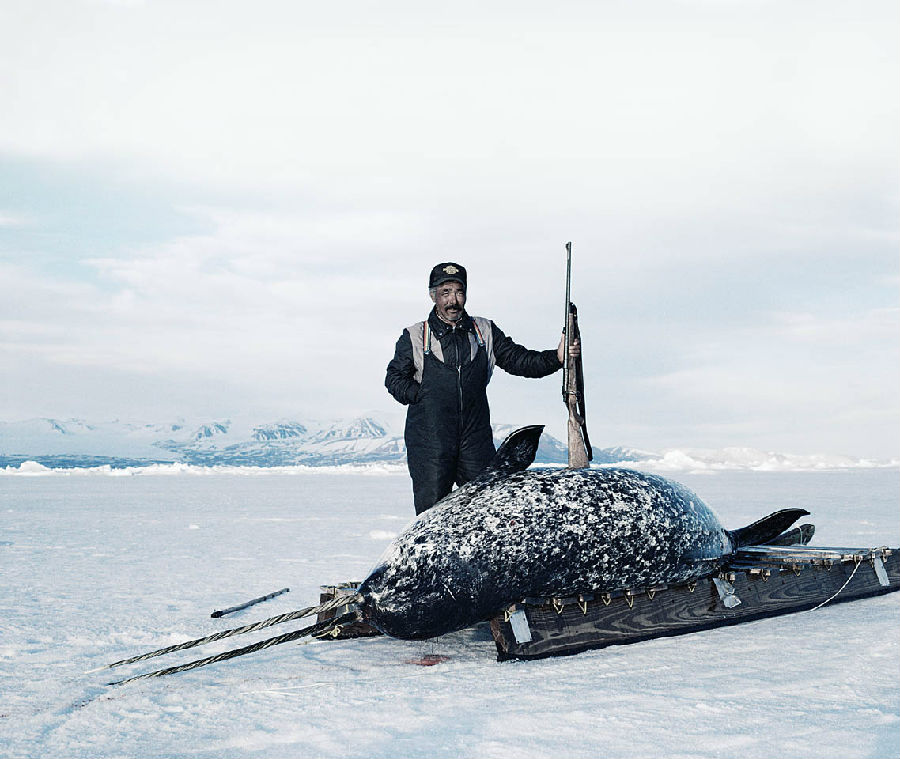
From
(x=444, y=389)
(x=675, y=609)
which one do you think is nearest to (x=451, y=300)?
(x=444, y=389)

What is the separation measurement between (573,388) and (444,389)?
Result: 878 mm

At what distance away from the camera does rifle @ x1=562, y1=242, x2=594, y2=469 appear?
210 inches

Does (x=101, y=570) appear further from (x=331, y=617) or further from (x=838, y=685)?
(x=838, y=685)

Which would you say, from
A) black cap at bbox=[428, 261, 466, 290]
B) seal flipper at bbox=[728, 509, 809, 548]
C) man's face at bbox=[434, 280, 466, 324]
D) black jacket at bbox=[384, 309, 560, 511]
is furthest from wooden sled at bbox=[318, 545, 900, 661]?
black cap at bbox=[428, 261, 466, 290]

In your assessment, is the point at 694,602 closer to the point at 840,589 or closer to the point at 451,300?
the point at 840,589

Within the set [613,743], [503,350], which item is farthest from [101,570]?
[613,743]

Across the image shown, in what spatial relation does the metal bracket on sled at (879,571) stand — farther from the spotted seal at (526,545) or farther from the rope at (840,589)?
the spotted seal at (526,545)

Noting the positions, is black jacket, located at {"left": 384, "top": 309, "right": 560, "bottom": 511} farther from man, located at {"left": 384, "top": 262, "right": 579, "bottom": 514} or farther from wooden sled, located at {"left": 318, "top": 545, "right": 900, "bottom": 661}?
wooden sled, located at {"left": 318, "top": 545, "right": 900, "bottom": 661}

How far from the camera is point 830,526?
11734 mm

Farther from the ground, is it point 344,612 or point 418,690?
point 344,612

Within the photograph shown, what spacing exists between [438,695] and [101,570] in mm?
5329

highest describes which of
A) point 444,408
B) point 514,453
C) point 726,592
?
Result: point 444,408

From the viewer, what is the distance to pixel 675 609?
4680 mm

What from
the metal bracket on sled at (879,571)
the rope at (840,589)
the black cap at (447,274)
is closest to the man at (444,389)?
the black cap at (447,274)
